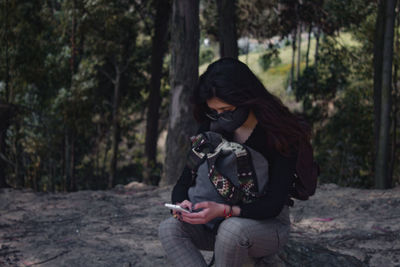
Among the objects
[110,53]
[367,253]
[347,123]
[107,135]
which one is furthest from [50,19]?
[367,253]

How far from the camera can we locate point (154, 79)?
12.2 m

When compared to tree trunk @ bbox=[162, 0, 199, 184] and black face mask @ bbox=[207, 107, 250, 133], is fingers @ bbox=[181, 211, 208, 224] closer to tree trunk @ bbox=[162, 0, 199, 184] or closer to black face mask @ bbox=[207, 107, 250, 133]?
black face mask @ bbox=[207, 107, 250, 133]

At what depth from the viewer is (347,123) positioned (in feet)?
39.3

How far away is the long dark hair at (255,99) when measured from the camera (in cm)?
227

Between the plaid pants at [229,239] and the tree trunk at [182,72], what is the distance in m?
4.57

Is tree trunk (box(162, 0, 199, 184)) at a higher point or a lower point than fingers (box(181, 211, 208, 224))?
higher

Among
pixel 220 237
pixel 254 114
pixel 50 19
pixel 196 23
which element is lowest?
pixel 220 237

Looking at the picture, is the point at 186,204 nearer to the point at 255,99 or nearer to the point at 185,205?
the point at 185,205

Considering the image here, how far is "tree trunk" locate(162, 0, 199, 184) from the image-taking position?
682cm

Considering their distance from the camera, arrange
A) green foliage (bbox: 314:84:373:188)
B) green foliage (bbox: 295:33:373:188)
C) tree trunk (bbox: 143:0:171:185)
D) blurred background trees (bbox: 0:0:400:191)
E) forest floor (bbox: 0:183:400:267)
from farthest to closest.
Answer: tree trunk (bbox: 143:0:171:185)
green foliage (bbox: 295:33:373:188)
green foliage (bbox: 314:84:373:188)
blurred background trees (bbox: 0:0:400:191)
forest floor (bbox: 0:183:400:267)

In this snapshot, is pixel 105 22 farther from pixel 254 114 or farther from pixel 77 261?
pixel 254 114

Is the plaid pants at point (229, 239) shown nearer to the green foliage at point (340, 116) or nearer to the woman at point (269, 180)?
the woman at point (269, 180)

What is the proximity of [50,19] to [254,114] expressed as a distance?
9261 millimetres

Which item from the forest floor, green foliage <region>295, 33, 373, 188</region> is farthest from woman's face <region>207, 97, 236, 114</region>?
green foliage <region>295, 33, 373, 188</region>
